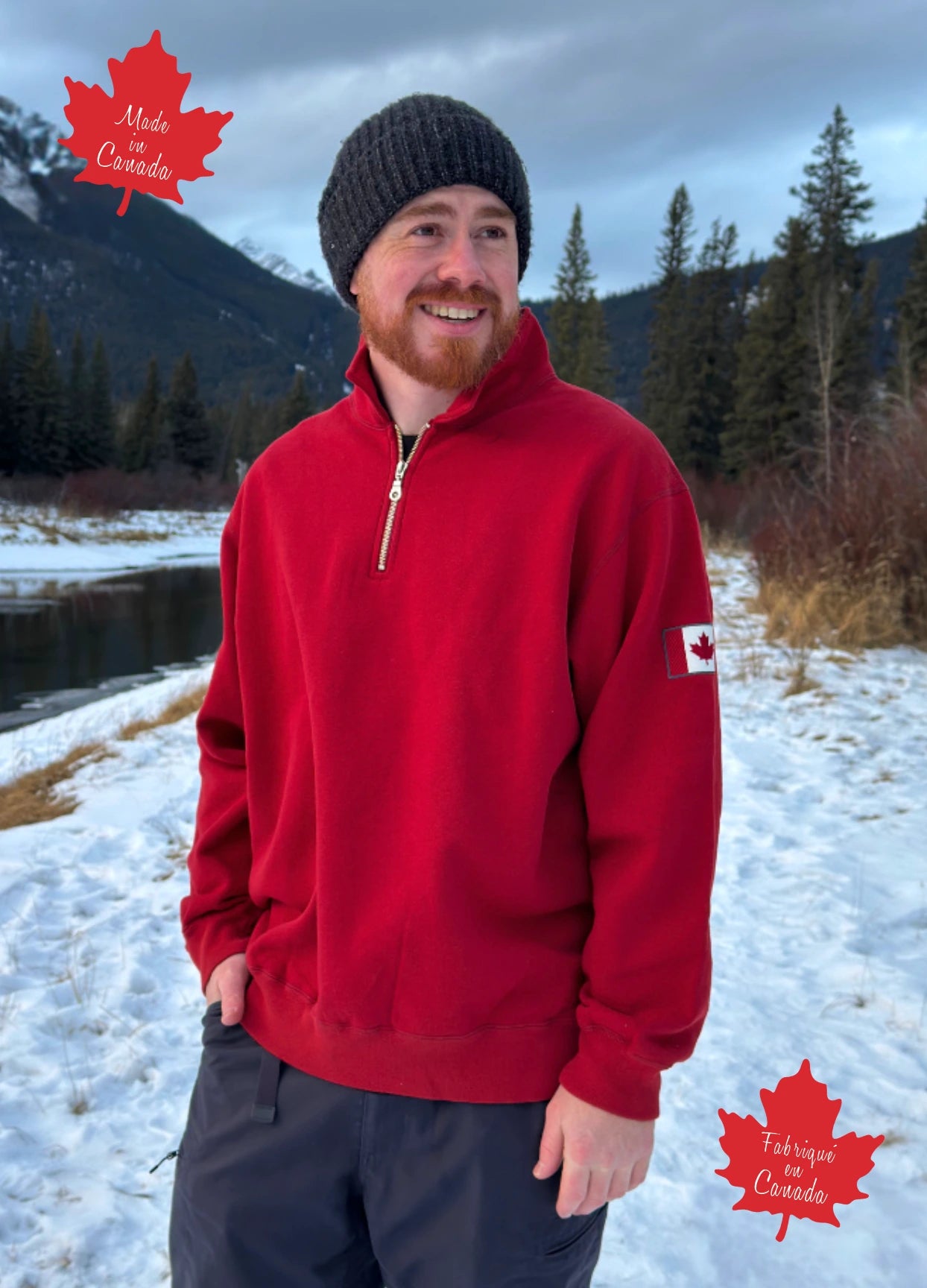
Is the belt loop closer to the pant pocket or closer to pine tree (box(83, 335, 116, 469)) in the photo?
the pant pocket

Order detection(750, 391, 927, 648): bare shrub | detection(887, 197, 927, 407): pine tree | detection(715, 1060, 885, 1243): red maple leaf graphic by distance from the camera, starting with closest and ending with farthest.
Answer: detection(715, 1060, 885, 1243): red maple leaf graphic < detection(750, 391, 927, 648): bare shrub < detection(887, 197, 927, 407): pine tree

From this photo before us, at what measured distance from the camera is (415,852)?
51.7 inches

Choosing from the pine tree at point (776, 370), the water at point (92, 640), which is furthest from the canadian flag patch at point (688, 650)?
the pine tree at point (776, 370)

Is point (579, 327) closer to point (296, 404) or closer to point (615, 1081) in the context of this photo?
point (296, 404)

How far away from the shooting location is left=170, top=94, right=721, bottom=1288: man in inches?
48.4

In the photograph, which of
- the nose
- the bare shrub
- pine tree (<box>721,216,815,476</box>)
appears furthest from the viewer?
pine tree (<box>721,216,815,476</box>)

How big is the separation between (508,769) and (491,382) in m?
0.64

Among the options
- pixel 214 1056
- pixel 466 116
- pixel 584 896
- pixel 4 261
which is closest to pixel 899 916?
pixel 584 896

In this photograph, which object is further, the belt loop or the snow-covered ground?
the snow-covered ground

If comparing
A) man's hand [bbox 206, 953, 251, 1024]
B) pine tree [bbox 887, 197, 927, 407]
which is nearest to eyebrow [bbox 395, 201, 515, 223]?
man's hand [bbox 206, 953, 251, 1024]

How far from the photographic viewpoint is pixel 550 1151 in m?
1.22

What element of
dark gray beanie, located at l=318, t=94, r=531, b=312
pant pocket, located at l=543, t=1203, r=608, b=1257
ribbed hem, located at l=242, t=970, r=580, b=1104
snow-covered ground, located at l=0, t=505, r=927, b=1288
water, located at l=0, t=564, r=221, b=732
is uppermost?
dark gray beanie, located at l=318, t=94, r=531, b=312

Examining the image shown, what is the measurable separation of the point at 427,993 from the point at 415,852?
0.21m

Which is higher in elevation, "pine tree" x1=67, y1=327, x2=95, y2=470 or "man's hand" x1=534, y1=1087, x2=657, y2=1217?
"pine tree" x1=67, y1=327, x2=95, y2=470
